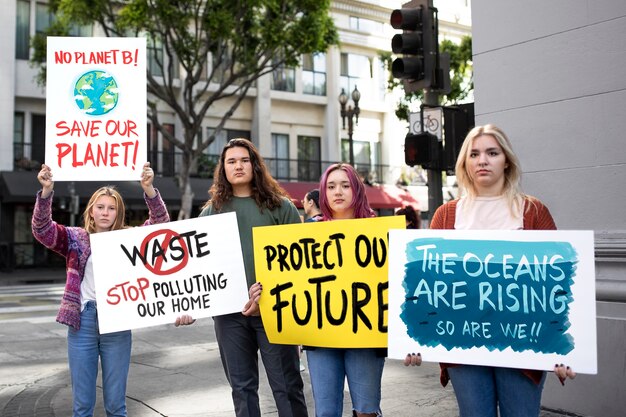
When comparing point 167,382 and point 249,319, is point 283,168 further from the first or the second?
point 249,319

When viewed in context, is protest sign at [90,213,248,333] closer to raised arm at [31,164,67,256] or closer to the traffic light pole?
raised arm at [31,164,67,256]

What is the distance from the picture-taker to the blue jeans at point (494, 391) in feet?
9.89

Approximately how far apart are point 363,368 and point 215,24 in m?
18.7

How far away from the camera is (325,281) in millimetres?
3713

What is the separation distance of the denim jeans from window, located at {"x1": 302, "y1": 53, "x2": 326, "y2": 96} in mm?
30167

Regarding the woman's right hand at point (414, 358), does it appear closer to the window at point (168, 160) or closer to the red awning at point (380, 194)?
the window at point (168, 160)

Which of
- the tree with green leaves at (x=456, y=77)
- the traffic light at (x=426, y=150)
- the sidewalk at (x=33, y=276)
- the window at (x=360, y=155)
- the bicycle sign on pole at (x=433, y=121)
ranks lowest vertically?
the sidewalk at (x=33, y=276)

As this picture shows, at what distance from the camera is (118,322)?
161 inches

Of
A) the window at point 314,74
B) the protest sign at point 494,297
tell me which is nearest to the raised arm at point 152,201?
the protest sign at point 494,297

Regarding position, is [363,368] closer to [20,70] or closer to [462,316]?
[462,316]

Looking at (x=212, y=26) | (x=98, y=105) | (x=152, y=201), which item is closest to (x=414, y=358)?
(x=152, y=201)

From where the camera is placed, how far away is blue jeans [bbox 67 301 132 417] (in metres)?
4.11

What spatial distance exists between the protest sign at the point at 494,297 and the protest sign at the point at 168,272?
1.22 m

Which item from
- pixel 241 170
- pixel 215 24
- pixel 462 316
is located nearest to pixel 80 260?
pixel 241 170
